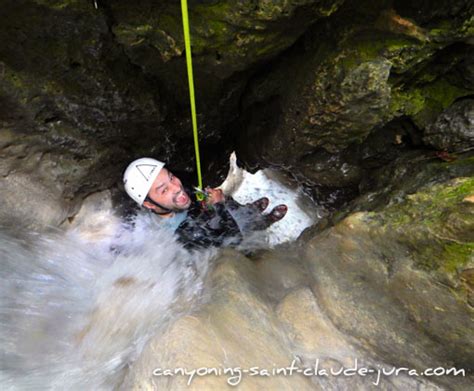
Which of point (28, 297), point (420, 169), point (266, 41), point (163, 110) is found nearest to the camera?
point (266, 41)

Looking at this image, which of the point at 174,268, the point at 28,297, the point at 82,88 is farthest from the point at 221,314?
the point at 82,88

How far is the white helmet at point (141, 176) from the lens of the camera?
3.82 metres

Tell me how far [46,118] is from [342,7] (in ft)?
9.45

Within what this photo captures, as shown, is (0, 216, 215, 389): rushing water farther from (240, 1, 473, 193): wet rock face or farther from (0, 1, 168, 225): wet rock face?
(240, 1, 473, 193): wet rock face

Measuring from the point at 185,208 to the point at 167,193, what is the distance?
0.94 ft

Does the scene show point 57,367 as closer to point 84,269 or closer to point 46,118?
point 84,269

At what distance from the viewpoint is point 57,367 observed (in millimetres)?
2844

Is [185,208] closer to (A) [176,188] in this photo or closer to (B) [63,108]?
(A) [176,188]

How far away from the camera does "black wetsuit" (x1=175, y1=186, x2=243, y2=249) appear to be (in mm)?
4090

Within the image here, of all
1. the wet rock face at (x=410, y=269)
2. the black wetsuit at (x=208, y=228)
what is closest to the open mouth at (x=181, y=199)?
the black wetsuit at (x=208, y=228)

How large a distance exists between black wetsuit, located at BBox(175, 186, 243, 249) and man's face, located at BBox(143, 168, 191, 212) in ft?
0.91

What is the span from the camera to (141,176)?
383cm

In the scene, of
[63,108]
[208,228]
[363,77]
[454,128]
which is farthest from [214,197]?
[454,128]

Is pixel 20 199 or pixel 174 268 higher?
pixel 174 268
